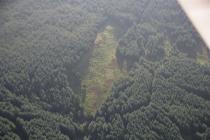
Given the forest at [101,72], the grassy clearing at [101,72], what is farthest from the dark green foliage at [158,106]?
the grassy clearing at [101,72]

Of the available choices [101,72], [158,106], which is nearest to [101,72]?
[101,72]

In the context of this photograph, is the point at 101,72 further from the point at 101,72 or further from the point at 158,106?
the point at 158,106

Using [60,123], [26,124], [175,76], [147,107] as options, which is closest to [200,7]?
[175,76]

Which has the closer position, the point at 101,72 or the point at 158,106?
the point at 158,106

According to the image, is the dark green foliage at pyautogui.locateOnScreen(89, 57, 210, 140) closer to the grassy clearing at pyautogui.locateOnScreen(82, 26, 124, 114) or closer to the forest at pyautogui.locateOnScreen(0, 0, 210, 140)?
the forest at pyautogui.locateOnScreen(0, 0, 210, 140)

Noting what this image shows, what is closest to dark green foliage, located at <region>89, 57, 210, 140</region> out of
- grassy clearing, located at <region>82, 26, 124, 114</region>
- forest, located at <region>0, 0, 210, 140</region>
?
forest, located at <region>0, 0, 210, 140</region>

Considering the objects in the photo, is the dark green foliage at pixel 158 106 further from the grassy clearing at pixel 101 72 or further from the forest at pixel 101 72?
the grassy clearing at pixel 101 72

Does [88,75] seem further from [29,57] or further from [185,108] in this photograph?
[185,108]
